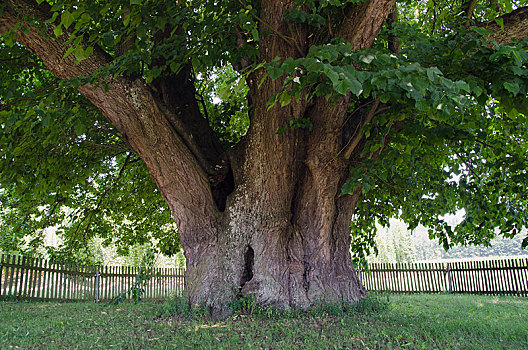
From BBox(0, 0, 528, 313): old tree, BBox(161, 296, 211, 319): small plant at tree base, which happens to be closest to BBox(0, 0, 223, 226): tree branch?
BBox(0, 0, 528, 313): old tree

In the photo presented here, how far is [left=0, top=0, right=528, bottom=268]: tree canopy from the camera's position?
10.1 feet

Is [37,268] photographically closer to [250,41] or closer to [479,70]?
[250,41]

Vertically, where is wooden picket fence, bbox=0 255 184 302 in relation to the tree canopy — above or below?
below

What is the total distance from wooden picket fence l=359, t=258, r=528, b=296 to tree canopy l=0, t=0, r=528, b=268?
5.08 metres

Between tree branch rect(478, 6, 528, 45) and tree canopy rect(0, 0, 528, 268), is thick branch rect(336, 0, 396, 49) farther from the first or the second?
tree branch rect(478, 6, 528, 45)

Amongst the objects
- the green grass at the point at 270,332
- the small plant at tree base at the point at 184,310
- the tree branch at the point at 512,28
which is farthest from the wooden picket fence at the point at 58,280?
the tree branch at the point at 512,28

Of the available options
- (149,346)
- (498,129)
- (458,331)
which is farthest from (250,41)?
(498,129)

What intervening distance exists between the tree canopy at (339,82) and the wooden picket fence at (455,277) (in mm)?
5080

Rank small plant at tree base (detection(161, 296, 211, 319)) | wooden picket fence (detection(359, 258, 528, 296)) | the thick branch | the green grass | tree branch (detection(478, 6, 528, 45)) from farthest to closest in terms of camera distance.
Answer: wooden picket fence (detection(359, 258, 528, 296)) < small plant at tree base (detection(161, 296, 211, 319)) < tree branch (detection(478, 6, 528, 45)) < the thick branch < the green grass

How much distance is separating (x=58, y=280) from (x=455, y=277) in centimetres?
1476

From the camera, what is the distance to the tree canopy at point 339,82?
3074 millimetres

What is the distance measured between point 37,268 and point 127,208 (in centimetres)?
327

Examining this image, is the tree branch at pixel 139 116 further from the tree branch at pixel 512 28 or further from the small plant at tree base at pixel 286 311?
the tree branch at pixel 512 28

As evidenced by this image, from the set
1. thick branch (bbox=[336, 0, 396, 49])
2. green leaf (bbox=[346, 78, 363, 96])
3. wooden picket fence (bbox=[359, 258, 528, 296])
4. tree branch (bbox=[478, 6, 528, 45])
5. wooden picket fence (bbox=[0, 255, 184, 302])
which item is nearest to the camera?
green leaf (bbox=[346, 78, 363, 96])
